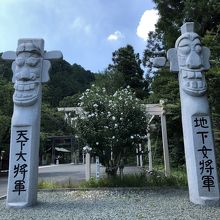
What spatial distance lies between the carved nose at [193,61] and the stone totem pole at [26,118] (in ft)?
10.3

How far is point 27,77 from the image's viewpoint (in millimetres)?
8344

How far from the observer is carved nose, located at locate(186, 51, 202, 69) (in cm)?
830

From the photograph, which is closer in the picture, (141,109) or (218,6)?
(141,109)

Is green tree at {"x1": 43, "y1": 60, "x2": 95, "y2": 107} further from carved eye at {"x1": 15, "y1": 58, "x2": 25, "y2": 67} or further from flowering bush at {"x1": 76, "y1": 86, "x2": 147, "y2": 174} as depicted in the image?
carved eye at {"x1": 15, "y1": 58, "x2": 25, "y2": 67}

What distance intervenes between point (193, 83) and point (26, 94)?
155 inches

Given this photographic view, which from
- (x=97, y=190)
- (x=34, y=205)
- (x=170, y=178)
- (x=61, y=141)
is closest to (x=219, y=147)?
(x=170, y=178)

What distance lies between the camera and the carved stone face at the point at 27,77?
8.20m

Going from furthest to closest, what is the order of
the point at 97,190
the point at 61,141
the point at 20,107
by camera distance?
the point at 61,141 < the point at 97,190 < the point at 20,107

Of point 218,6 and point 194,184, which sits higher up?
point 218,6

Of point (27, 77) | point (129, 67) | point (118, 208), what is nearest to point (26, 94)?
point (27, 77)

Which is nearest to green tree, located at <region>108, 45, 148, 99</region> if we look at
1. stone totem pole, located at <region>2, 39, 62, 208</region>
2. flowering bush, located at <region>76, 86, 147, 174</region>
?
flowering bush, located at <region>76, 86, 147, 174</region>

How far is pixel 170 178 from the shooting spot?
11.4 meters

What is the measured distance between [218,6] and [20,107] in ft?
31.2

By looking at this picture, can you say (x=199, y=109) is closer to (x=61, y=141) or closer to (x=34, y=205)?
(x=34, y=205)
